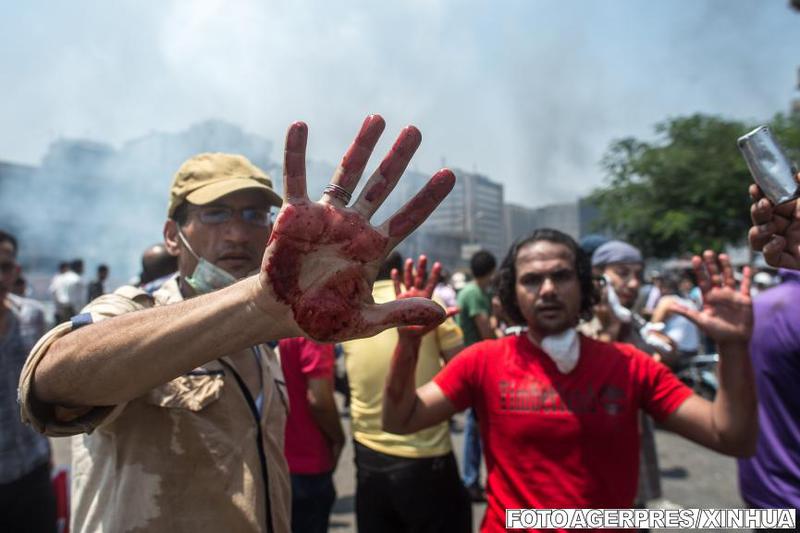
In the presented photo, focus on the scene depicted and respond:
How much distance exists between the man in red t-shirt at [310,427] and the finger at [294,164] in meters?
1.76

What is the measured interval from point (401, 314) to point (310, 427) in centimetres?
188

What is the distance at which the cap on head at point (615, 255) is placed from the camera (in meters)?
3.40

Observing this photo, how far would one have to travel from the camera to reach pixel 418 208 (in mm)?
1128

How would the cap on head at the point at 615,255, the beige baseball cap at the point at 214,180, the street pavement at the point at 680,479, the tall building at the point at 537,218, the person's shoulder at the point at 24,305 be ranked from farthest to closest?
the tall building at the point at 537,218 < the street pavement at the point at 680,479 < the cap on head at the point at 615,255 < the person's shoulder at the point at 24,305 < the beige baseball cap at the point at 214,180

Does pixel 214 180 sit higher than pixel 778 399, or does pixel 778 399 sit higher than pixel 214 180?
pixel 214 180

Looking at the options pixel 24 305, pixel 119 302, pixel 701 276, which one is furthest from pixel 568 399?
pixel 24 305

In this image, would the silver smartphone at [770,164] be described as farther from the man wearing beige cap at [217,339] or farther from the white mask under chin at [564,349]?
the man wearing beige cap at [217,339]

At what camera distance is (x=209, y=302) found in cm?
103

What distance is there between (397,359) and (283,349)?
0.93m

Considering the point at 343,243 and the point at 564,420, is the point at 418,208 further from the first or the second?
the point at 564,420

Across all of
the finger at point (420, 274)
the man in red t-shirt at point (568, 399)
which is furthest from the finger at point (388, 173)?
the man in red t-shirt at point (568, 399)

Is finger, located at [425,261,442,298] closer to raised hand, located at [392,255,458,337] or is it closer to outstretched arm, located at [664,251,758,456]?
raised hand, located at [392,255,458,337]

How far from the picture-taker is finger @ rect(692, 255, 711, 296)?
6.17ft

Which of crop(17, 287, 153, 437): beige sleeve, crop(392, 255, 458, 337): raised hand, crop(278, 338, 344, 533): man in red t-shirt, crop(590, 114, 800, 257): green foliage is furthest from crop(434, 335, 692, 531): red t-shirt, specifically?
crop(590, 114, 800, 257): green foliage
